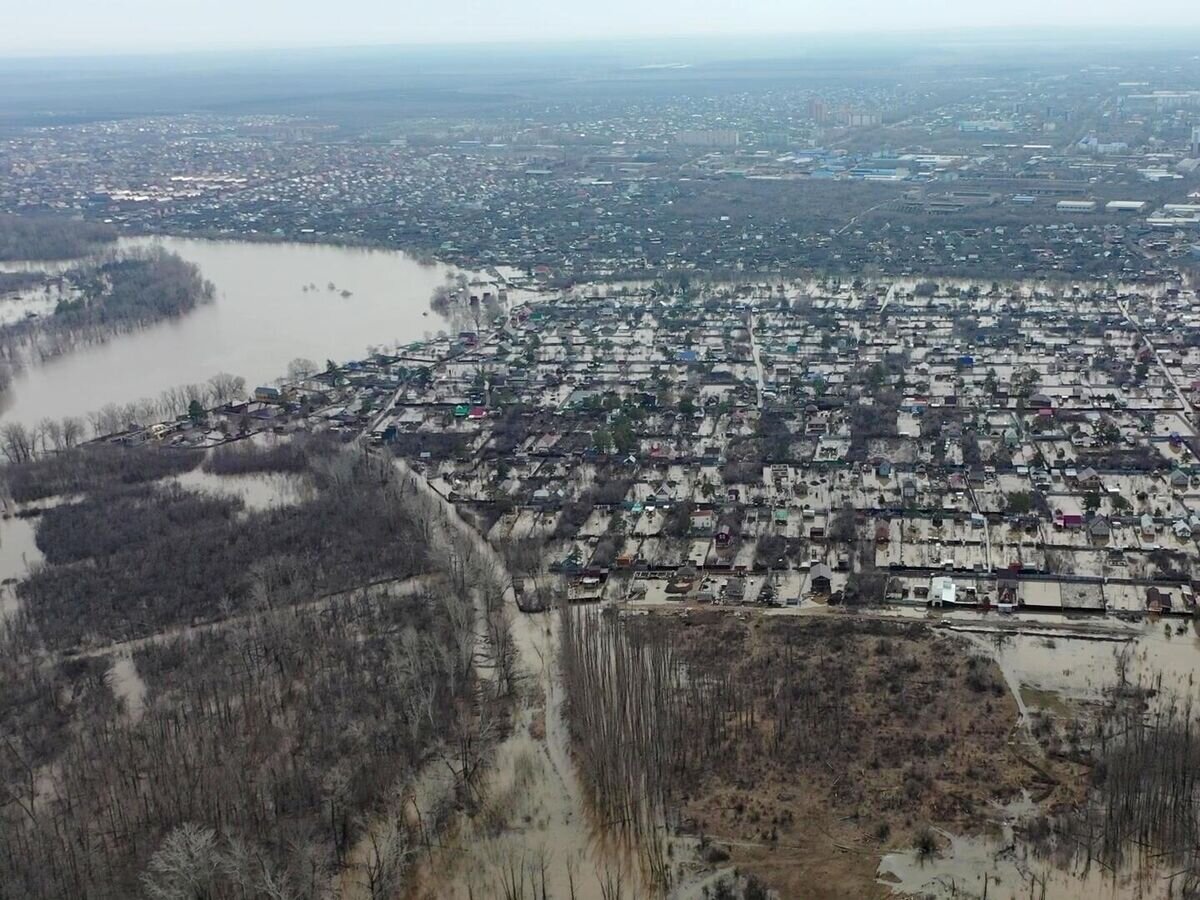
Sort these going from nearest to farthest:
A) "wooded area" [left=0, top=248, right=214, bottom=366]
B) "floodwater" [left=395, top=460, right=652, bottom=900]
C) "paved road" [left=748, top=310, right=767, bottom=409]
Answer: "floodwater" [left=395, top=460, right=652, bottom=900]
"paved road" [left=748, top=310, right=767, bottom=409]
"wooded area" [left=0, top=248, right=214, bottom=366]

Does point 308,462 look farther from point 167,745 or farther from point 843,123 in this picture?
point 843,123

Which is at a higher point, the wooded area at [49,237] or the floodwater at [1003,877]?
the wooded area at [49,237]

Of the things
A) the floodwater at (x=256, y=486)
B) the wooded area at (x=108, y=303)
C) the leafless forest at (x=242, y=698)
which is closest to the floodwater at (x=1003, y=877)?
the leafless forest at (x=242, y=698)

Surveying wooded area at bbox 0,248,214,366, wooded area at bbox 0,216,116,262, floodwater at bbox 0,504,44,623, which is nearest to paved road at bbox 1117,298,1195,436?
floodwater at bbox 0,504,44,623

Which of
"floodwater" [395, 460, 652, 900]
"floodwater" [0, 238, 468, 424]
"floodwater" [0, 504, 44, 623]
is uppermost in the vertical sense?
"floodwater" [0, 238, 468, 424]

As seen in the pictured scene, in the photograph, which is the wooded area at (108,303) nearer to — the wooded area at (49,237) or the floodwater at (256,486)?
the wooded area at (49,237)

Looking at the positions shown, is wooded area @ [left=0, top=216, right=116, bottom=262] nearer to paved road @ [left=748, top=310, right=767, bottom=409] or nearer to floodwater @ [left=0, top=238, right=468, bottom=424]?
floodwater @ [left=0, top=238, right=468, bottom=424]

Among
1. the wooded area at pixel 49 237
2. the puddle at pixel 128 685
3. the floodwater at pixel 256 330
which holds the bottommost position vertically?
the puddle at pixel 128 685

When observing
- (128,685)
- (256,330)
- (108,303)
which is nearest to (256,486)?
(128,685)
